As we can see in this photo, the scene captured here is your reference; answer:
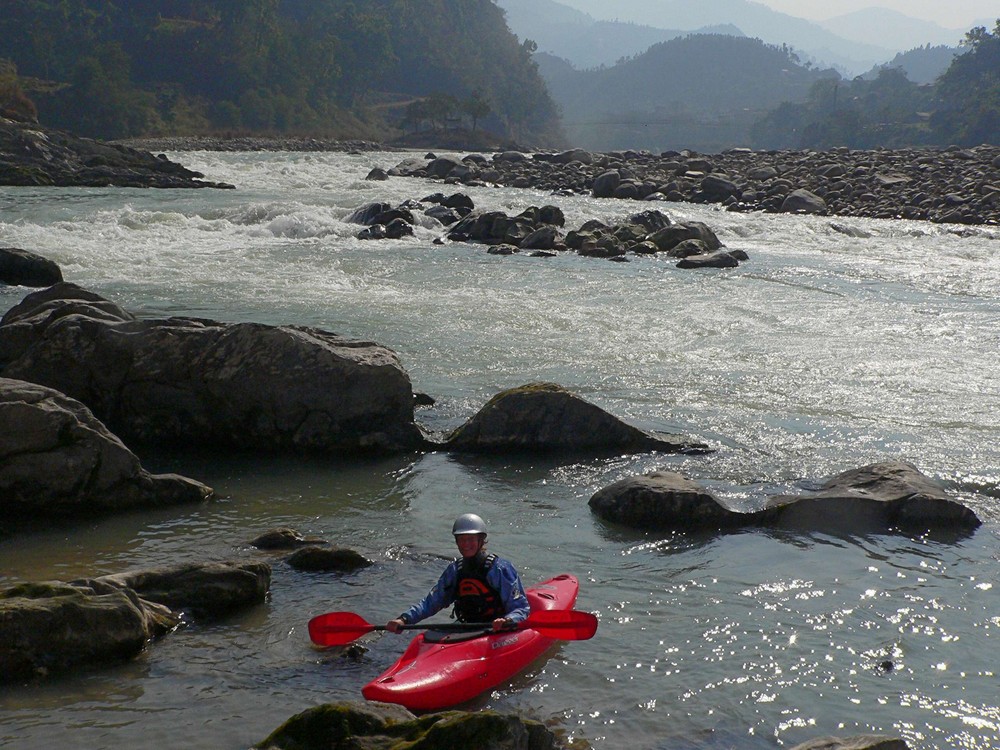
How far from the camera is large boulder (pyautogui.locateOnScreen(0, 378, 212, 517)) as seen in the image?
21.2 ft

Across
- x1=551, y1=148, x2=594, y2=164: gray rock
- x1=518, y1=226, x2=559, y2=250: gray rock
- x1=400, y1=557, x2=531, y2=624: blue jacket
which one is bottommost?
x1=400, y1=557, x2=531, y2=624: blue jacket

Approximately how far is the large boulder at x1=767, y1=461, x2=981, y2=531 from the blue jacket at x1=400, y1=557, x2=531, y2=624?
7.70 ft

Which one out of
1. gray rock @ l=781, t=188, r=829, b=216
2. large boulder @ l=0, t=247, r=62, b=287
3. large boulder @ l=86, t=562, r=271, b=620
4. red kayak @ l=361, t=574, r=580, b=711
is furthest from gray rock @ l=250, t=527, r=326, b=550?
gray rock @ l=781, t=188, r=829, b=216

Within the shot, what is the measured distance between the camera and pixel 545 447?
27.0ft

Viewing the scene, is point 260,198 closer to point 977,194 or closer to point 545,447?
point 977,194

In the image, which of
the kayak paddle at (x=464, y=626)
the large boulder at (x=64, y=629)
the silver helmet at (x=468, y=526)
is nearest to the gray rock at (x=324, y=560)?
the kayak paddle at (x=464, y=626)

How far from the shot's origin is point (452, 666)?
4.71 m

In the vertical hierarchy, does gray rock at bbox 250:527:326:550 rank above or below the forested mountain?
below

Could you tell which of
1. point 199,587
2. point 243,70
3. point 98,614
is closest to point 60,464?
point 199,587

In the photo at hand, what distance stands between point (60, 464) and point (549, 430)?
3530 mm

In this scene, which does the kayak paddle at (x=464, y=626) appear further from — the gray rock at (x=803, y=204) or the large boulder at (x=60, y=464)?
the gray rock at (x=803, y=204)

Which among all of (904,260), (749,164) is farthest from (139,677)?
(749,164)

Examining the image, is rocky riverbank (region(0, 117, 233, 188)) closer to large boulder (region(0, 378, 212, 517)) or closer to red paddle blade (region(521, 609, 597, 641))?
large boulder (region(0, 378, 212, 517))

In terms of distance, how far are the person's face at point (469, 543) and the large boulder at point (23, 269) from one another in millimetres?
10678
